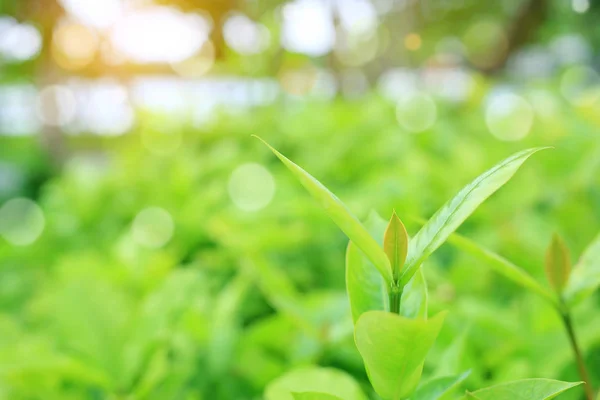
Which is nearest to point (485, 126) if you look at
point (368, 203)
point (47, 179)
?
point (368, 203)

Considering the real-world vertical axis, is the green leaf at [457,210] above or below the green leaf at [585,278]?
above

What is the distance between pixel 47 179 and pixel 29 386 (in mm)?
9043

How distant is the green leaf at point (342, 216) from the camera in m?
0.29

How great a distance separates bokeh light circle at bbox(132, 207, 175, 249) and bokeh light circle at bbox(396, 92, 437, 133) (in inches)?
28.2

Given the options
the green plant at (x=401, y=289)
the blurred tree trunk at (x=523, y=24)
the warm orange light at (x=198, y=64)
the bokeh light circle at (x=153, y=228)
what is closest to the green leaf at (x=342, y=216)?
the green plant at (x=401, y=289)

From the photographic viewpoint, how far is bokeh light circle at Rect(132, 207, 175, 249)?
1003 mm

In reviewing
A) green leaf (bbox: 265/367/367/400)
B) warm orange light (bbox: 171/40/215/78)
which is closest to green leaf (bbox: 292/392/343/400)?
green leaf (bbox: 265/367/367/400)

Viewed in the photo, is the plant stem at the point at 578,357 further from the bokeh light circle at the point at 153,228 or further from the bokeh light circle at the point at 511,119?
the bokeh light circle at the point at 511,119

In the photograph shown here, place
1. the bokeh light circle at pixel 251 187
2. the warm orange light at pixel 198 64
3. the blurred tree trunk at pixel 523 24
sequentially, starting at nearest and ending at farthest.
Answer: the bokeh light circle at pixel 251 187
the warm orange light at pixel 198 64
the blurred tree trunk at pixel 523 24

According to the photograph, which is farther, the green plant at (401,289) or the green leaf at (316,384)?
the green leaf at (316,384)

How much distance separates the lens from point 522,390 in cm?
32

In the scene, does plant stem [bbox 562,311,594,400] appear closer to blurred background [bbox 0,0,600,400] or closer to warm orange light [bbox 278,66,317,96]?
blurred background [bbox 0,0,600,400]

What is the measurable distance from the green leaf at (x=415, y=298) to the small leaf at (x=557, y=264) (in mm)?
129

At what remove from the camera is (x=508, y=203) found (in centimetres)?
91
